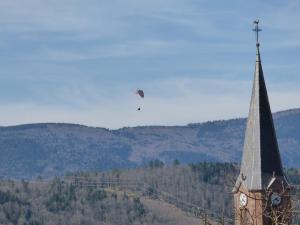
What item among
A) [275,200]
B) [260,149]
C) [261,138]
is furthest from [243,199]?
[261,138]

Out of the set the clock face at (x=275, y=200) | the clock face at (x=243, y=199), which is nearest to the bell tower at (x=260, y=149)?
the clock face at (x=243, y=199)

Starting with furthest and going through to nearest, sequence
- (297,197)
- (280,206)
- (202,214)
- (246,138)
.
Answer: (246,138) < (280,206) < (202,214) < (297,197)

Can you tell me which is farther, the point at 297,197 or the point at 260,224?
the point at 260,224

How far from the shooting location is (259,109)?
75.0 metres

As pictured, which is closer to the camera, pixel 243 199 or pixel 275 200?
pixel 275 200

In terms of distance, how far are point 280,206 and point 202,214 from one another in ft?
82.0

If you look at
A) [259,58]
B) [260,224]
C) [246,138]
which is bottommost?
[260,224]

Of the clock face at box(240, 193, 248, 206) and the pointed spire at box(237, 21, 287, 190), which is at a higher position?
the pointed spire at box(237, 21, 287, 190)

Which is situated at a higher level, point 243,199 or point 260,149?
point 260,149

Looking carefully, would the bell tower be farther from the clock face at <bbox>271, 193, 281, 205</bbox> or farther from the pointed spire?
the clock face at <bbox>271, 193, 281, 205</bbox>

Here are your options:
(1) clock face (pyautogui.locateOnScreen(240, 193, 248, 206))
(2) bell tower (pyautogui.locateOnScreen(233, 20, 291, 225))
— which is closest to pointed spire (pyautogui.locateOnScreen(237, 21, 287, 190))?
(2) bell tower (pyautogui.locateOnScreen(233, 20, 291, 225))

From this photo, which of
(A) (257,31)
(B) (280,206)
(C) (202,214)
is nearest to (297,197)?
(C) (202,214)

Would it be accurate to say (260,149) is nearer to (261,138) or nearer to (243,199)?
(261,138)

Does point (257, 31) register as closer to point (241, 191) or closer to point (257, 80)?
point (257, 80)
